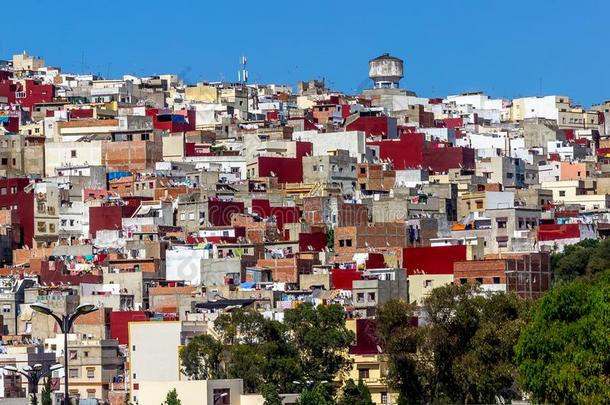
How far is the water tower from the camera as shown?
140 metres

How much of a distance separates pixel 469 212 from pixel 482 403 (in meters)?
35.3

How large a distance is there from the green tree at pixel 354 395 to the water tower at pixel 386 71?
84418 mm

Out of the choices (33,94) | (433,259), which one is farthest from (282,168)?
(33,94)

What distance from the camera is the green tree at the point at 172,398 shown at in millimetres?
52625

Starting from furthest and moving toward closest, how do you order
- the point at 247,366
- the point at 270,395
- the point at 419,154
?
the point at 419,154 < the point at 247,366 < the point at 270,395

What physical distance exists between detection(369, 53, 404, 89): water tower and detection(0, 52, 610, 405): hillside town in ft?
41.7

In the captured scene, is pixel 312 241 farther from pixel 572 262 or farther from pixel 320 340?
pixel 320 340

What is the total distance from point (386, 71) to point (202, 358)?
8229cm

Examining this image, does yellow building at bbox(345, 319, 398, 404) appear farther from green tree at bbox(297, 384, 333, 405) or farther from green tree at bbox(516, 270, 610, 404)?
green tree at bbox(516, 270, 610, 404)

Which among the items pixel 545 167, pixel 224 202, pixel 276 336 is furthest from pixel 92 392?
pixel 545 167

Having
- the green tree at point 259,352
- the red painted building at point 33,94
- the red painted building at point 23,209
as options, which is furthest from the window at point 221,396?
the red painted building at point 33,94

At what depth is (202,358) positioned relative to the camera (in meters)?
59.8

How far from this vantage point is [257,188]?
91000 mm

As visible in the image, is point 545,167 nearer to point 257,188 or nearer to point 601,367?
point 257,188
